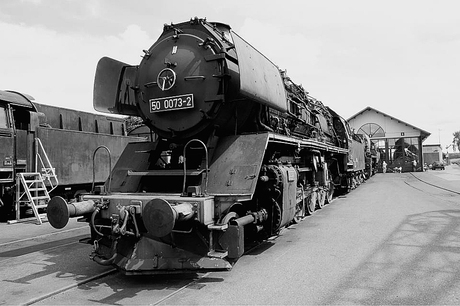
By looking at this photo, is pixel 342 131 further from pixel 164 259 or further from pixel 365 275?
pixel 164 259

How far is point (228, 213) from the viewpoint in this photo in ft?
16.2

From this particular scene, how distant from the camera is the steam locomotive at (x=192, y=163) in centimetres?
463

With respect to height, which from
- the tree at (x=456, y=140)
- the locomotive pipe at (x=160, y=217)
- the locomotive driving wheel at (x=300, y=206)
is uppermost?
the tree at (x=456, y=140)

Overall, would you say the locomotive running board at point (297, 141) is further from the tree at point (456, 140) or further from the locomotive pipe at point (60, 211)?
the tree at point (456, 140)

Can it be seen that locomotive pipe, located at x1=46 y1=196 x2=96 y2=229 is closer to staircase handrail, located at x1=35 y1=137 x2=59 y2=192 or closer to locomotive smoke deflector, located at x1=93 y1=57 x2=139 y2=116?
locomotive smoke deflector, located at x1=93 y1=57 x2=139 y2=116

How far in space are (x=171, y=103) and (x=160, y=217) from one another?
2092 millimetres

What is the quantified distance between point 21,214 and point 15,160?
6.31ft

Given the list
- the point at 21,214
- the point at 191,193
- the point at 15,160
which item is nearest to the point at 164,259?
the point at 191,193

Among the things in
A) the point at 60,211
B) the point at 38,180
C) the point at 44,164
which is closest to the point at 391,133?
the point at 44,164

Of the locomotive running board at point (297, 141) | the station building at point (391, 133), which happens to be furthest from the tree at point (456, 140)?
the locomotive running board at point (297, 141)

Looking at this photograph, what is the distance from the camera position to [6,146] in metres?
10.5

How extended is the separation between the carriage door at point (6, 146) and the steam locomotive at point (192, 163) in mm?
5673

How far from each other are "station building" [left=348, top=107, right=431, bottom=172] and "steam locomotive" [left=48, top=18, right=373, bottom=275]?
3821cm

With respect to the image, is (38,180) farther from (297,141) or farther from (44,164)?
(297,141)
